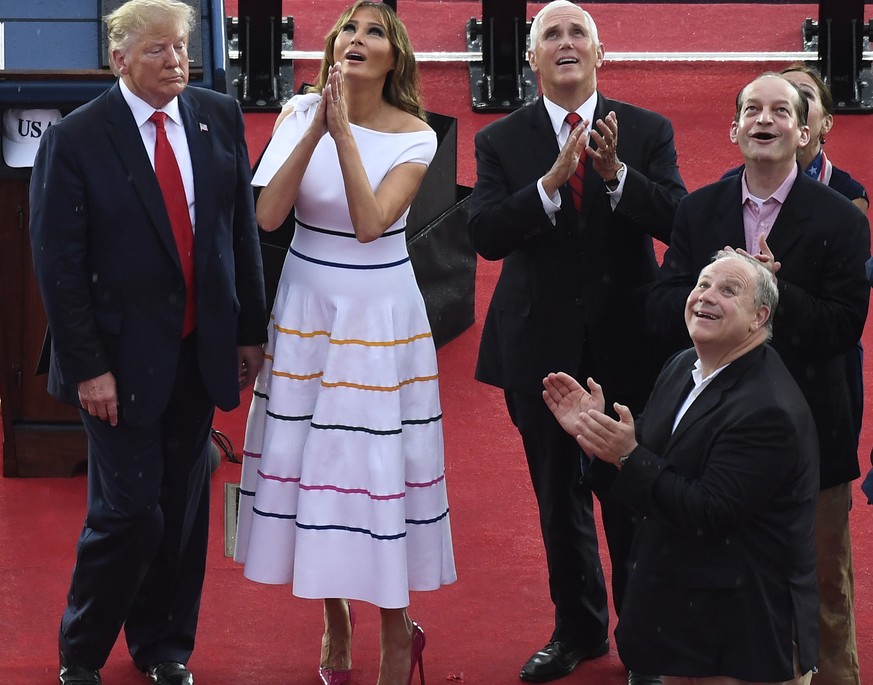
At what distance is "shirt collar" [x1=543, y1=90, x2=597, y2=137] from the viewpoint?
12.1 ft

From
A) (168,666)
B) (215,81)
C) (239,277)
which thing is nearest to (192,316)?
(239,277)

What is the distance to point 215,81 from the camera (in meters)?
4.53

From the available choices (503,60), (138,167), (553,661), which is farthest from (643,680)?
(503,60)

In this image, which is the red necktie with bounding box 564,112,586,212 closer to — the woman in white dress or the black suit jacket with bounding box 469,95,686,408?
the black suit jacket with bounding box 469,95,686,408

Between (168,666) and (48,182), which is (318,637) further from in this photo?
(48,182)

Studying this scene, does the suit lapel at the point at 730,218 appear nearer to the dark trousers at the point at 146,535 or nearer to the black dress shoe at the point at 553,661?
the black dress shoe at the point at 553,661

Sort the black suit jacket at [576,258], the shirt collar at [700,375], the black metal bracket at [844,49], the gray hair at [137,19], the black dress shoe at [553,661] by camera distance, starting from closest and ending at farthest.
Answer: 1. the shirt collar at [700,375]
2. the gray hair at [137,19]
3. the black suit jacket at [576,258]
4. the black dress shoe at [553,661]
5. the black metal bracket at [844,49]

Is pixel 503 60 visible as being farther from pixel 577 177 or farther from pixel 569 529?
pixel 569 529

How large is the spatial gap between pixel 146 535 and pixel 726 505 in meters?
1.33

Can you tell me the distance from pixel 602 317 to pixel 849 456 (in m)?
0.65

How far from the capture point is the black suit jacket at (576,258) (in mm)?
3611

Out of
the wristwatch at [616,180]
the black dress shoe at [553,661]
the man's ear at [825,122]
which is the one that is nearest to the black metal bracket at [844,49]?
the man's ear at [825,122]

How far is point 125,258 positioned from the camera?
3305 mm

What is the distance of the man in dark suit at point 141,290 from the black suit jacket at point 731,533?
104 centimetres
